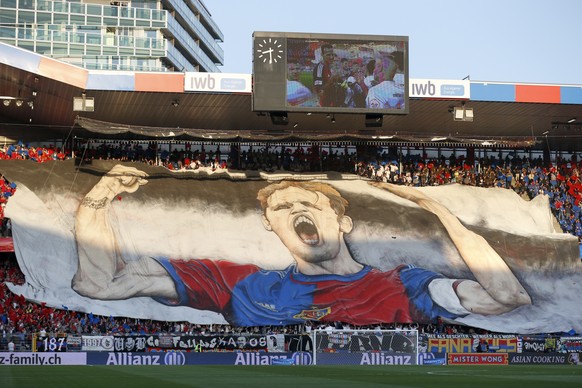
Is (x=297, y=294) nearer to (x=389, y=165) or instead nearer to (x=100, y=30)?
(x=389, y=165)

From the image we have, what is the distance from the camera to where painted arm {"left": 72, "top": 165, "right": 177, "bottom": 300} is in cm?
4450

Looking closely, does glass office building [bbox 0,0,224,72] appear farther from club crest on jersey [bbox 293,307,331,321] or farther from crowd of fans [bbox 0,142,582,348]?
club crest on jersey [bbox 293,307,331,321]

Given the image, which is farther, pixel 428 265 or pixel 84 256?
pixel 428 265

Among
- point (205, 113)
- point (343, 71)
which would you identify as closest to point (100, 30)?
point (205, 113)

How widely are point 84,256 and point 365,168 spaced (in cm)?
1742

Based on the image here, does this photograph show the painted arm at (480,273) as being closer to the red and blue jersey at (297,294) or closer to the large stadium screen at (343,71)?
the red and blue jersey at (297,294)

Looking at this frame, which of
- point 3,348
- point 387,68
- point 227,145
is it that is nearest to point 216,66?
point 227,145

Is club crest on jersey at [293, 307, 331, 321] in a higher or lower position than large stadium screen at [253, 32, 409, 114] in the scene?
lower

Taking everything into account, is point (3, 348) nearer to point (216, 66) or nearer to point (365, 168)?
point (365, 168)

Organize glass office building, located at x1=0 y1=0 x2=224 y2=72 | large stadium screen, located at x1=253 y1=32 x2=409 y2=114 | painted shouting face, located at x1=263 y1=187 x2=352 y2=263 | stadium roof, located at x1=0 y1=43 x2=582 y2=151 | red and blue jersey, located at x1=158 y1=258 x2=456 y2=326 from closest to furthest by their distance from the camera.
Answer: red and blue jersey, located at x1=158 y1=258 x2=456 y2=326 → large stadium screen, located at x1=253 y1=32 x2=409 y2=114 → stadium roof, located at x1=0 y1=43 x2=582 y2=151 → painted shouting face, located at x1=263 y1=187 x2=352 y2=263 → glass office building, located at x1=0 y1=0 x2=224 y2=72

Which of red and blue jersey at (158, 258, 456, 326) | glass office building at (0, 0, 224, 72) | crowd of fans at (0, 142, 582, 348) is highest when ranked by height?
glass office building at (0, 0, 224, 72)

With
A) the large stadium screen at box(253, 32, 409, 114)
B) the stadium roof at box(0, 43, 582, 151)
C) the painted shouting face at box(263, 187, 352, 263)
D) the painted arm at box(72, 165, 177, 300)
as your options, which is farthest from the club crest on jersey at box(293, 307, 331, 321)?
the stadium roof at box(0, 43, 582, 151)

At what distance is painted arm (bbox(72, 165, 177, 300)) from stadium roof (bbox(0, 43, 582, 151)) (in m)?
4.59

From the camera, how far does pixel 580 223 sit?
53.2 metres
